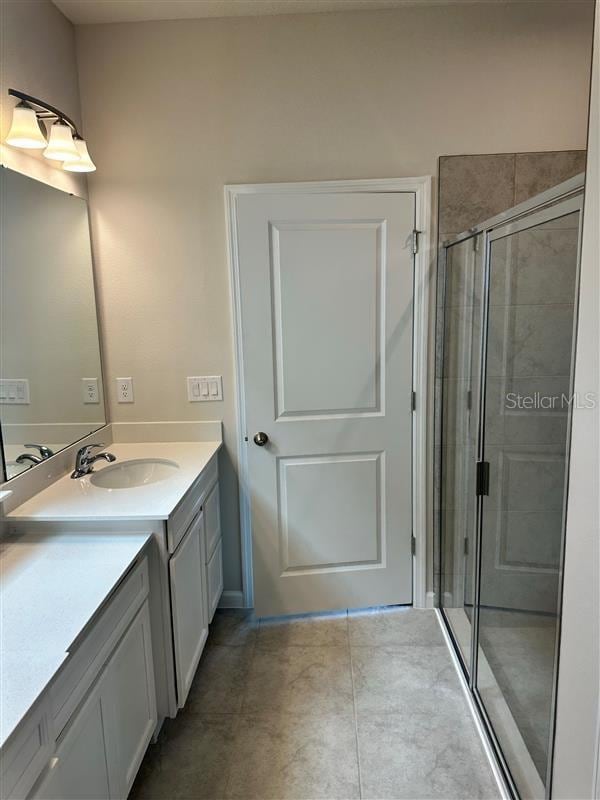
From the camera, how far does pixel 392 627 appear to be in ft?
8.08

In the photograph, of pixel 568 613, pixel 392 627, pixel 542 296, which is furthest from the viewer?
pixel 392 627

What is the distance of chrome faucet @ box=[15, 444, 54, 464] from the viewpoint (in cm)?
178

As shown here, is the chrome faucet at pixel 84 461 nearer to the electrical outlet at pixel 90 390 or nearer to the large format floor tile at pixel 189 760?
the electrical outlet at pixel 90 390

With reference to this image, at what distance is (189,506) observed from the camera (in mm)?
A: 1927

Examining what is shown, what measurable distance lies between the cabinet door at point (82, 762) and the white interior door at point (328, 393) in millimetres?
1270

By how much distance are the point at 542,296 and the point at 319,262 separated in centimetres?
99

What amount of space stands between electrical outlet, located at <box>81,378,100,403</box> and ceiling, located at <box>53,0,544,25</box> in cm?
151

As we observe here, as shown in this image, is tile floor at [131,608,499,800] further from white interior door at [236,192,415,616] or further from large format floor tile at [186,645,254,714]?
white interior door at [236,192,415,616]

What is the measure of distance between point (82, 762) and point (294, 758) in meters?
0.86

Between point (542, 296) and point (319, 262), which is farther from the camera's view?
point (319, 262)

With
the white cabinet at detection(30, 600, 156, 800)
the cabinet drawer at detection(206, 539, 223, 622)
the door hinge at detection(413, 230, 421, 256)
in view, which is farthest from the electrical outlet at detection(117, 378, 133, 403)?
the door hinge at detection(413, 230, 421, 256)

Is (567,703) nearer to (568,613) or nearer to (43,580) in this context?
(568,613)

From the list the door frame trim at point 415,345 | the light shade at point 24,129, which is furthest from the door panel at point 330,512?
the light shade at point 24,129

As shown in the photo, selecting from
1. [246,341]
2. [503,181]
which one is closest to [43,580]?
[246,341]
